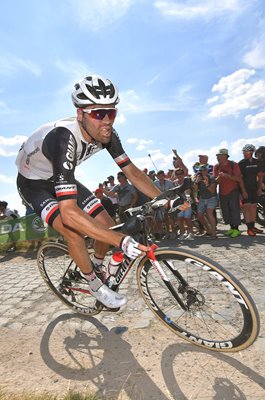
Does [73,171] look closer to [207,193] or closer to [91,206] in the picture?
[91,206]

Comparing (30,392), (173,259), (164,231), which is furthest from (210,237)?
(30,392)

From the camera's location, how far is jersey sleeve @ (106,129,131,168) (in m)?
4.38

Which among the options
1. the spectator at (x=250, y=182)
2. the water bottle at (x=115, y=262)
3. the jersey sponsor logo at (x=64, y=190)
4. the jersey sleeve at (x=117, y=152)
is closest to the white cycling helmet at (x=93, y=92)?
the jersey sleeve at (x=117, y=152)

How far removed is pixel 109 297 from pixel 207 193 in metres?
7.14

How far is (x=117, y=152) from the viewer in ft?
14.5

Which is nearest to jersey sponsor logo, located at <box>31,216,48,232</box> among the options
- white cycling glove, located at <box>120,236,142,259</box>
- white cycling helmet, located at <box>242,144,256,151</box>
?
white cycling helmet, located at <box>242,144,256,151</box>

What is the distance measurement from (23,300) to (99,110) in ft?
12.1

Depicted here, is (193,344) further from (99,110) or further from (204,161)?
(204,161)

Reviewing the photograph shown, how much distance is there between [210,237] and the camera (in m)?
10.1

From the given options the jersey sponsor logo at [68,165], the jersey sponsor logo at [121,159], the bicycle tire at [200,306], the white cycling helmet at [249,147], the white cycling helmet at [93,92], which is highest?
the white cycling helmet at [249,147]

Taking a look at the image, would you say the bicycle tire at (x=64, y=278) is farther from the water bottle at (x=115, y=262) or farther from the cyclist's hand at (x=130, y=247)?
the cyclist's hand at (x=130, y=247)

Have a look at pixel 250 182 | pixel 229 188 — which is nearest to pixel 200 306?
pixel 229 188

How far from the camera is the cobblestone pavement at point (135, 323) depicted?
291cm

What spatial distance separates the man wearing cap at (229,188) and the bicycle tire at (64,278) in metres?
6.42
